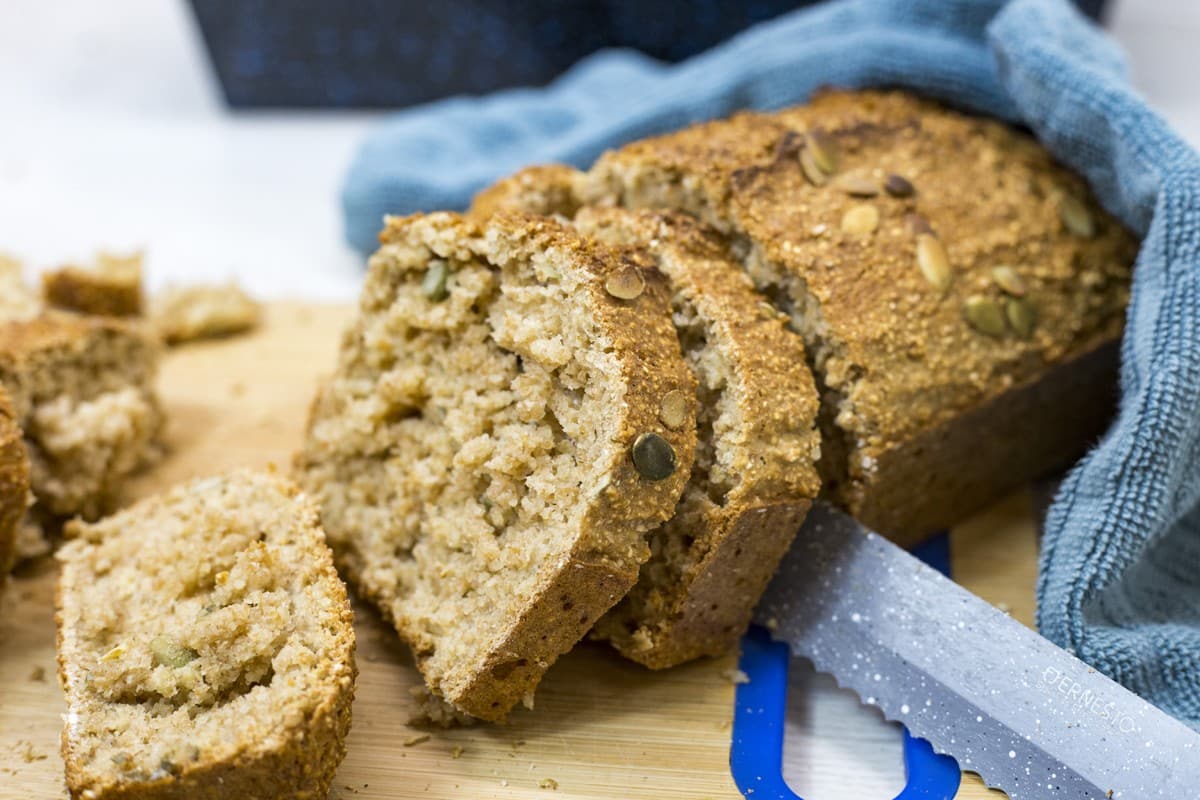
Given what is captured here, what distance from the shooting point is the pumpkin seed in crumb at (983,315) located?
256 cm

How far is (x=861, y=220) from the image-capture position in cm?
257

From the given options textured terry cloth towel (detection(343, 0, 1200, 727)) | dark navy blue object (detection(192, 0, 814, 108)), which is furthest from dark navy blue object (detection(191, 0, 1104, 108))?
textured terry cloth towel (detection(343, 0, 1200, 727))

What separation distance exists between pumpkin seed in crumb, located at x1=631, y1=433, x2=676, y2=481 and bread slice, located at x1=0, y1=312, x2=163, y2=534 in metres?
1.38

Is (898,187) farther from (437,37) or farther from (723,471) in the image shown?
(437,37)

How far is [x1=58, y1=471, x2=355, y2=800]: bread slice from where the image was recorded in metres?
1.94

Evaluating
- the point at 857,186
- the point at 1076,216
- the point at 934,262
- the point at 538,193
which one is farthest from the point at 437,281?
the point at 1076,216

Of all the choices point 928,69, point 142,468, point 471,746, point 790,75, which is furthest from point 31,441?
point 928,69

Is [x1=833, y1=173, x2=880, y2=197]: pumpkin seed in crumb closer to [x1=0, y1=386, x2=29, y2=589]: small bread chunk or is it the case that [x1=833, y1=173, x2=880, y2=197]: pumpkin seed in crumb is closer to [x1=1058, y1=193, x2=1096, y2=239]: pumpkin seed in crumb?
[x1=1058, y1=193, x2=1096, y2=239]: pumpkin seed in crumb

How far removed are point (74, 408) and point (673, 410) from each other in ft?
5.09

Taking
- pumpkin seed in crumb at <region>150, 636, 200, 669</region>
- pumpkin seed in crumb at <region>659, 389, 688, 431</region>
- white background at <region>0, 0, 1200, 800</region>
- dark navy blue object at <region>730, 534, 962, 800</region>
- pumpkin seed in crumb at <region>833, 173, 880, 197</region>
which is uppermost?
pumpkin seed in crumb at <region>833, 173, 880, 197</region>

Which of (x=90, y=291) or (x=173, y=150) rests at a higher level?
(x=90, y=291)

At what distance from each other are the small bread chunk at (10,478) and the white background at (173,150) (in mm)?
1429

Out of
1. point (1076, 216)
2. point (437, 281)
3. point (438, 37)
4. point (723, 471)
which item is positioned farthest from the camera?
point (438, 37)

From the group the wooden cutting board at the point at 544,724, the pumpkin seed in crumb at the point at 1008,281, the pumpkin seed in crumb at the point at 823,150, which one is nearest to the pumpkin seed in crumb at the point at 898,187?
the pumpkin seed in crumb at the point at 823,150
